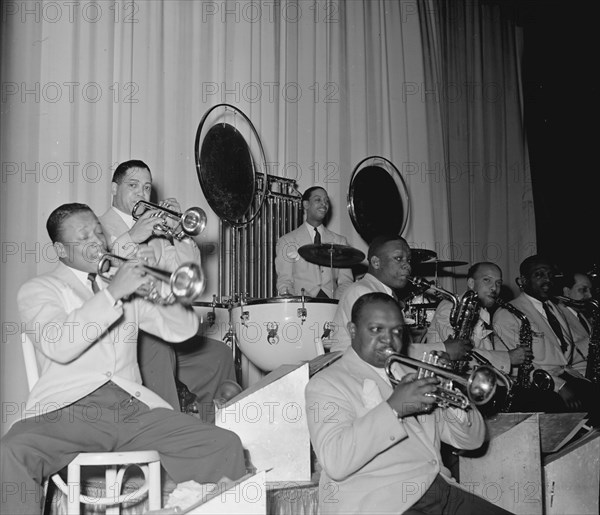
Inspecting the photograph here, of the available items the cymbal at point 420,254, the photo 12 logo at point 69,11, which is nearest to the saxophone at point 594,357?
the cymbal at point 420,254

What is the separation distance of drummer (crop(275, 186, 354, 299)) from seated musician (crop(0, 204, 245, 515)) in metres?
2.77

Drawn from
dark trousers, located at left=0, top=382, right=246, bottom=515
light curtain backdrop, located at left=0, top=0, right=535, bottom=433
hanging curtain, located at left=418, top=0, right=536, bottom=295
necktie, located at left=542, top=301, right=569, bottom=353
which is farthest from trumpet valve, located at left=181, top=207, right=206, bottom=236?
hanging curtain, located at left=418, top=0, right=536, bottom=295

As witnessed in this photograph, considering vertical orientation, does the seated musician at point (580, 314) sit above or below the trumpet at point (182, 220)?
below

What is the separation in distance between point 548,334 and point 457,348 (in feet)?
4.58

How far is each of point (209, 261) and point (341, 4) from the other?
2986 millimetres

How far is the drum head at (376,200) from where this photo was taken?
6.91 m

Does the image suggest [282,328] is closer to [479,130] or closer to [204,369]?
[204,369]

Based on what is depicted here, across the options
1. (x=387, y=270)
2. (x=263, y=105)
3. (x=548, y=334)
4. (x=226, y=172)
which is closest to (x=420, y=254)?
(x=548, y=334)

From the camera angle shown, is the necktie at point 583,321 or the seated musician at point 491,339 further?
the necktie at point 583,321

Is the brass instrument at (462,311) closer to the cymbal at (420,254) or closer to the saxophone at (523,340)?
the saxophone at (523,340)

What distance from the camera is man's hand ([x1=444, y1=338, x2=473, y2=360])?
173 inches

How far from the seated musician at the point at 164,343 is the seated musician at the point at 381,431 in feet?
3.67

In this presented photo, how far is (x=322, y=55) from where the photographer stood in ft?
23.5

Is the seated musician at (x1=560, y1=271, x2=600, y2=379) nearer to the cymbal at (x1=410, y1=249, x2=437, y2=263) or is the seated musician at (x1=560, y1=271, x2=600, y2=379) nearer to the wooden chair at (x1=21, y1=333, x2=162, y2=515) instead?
the cymbal at (x1=410, y1=249, x2=437, y2=263)
